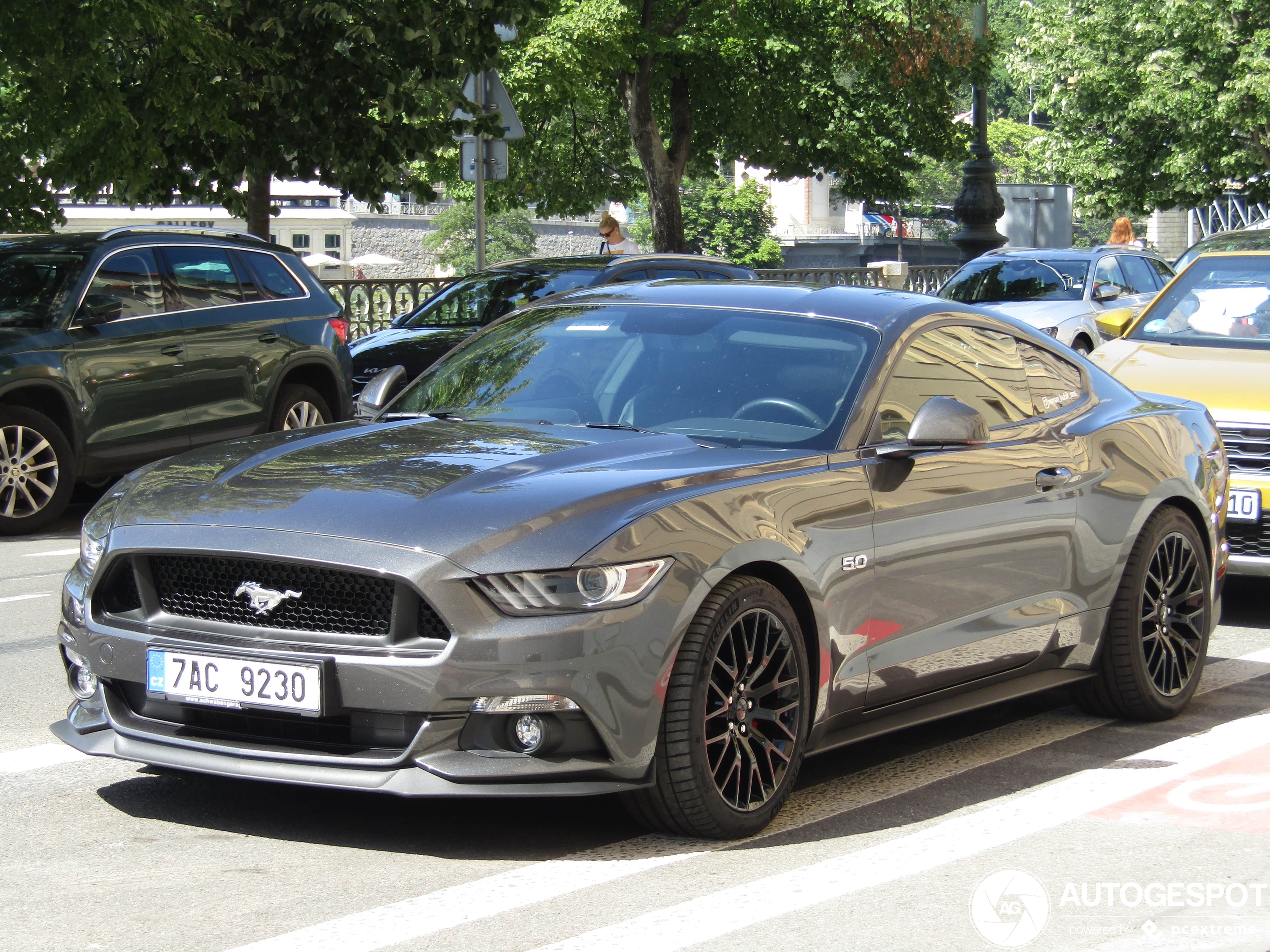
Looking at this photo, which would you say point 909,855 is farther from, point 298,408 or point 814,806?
point 298,408

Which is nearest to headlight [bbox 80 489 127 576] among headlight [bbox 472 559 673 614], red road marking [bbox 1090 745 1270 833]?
headlight [bbox 472 559 673 614]

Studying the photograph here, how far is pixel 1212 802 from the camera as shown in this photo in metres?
5.21

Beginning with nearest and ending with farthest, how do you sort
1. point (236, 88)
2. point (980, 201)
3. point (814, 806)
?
point (814, 806)
point (236, 88)
point (980, 201)

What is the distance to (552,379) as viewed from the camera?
18.8 ft

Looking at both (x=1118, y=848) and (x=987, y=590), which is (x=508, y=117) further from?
Result: (x=1118, y=848)

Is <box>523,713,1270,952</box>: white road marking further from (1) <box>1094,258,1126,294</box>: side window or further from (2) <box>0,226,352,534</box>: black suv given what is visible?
(1) <box>1094,258,1126,294</box>: side window

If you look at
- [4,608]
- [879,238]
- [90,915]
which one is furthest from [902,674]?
[879,238]

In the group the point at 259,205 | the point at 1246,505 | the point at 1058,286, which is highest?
the point at 259,205

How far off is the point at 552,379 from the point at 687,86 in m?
26.6

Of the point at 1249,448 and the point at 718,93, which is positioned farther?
the point at 718,93

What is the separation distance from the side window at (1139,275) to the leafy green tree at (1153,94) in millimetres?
9339

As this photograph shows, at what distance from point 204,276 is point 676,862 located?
28.9ft

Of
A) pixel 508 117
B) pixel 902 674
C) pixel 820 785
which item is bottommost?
pixel 820 785

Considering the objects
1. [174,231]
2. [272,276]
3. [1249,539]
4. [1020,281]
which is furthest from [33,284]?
[1020,281]
